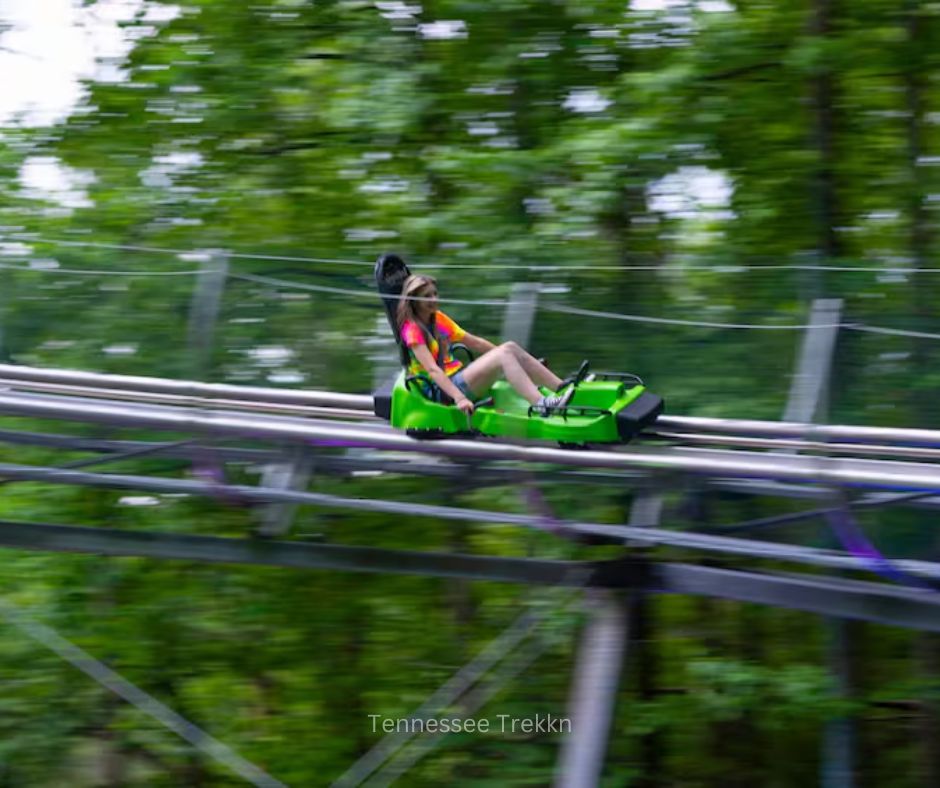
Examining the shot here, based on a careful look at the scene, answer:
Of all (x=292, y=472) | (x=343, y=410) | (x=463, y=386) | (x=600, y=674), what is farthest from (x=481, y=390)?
(x=600, y=674)

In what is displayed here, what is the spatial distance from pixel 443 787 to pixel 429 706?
0.98m

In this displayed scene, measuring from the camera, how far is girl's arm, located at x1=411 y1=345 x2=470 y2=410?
5379 millimetres

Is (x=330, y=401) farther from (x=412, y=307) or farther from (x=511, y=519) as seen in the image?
(x=511, y=519)

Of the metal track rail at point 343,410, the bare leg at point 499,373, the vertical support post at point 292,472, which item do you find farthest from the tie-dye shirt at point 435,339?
the vertical support post at point 292,472

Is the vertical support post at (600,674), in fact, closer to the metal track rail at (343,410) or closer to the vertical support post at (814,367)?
the metal track rail at (343,410)

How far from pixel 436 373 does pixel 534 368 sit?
0.38 metres

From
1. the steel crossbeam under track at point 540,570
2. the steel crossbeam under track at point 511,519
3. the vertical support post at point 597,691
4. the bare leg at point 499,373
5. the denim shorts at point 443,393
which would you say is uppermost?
the bare leg at point 499,373

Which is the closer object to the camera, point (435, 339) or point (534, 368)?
point (534, 368)

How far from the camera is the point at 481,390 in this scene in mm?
5461

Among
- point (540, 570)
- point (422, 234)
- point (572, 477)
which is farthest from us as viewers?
point (422, 234)

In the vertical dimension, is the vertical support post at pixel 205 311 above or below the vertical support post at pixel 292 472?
above

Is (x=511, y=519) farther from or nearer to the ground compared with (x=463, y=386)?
nearer to the ground

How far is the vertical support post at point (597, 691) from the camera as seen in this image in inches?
215

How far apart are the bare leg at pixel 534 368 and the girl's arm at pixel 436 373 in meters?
0.26
